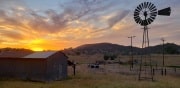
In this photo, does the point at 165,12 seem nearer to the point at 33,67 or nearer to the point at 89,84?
the point at 89,84

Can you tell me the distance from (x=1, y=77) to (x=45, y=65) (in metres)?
6.34

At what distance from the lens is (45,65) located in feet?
128

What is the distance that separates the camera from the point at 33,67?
39.5 meters

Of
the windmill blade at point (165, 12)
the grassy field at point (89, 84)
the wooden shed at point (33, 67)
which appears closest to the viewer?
the grassy field at point (89, 84)

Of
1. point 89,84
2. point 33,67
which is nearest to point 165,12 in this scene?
point 89,84

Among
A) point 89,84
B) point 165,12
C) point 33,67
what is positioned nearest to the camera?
point 89,84

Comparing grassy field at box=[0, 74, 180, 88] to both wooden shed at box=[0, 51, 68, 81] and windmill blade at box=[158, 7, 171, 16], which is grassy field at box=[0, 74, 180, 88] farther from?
windmill blade at box=[158, 7, 171, 16]

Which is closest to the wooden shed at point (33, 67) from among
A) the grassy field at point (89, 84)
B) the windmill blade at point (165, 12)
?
the grassy field at point (89, 84)

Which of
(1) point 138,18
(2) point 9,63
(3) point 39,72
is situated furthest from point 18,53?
(1) point 138,18

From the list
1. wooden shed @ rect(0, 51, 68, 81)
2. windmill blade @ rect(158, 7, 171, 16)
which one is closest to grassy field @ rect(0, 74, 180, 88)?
wooden shed @ rect(0, 51, 68, 81)

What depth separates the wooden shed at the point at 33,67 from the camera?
128ft

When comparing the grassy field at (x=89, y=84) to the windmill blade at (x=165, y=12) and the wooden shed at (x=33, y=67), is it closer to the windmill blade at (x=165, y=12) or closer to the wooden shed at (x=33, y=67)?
the wooden shed at (x=33, y=67)

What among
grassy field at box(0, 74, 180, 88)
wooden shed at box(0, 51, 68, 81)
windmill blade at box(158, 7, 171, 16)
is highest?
windmill blade at box(158, 7, 171, 16)

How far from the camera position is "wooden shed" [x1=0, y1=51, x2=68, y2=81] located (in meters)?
39.1
